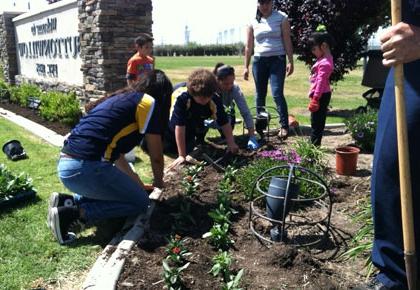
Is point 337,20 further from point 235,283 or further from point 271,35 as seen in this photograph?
point 235,283

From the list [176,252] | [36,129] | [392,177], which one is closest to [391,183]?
[392,177]

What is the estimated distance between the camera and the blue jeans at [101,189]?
3492mm

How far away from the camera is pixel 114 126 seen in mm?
3518

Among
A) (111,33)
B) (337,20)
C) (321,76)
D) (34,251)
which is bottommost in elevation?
(34,251)

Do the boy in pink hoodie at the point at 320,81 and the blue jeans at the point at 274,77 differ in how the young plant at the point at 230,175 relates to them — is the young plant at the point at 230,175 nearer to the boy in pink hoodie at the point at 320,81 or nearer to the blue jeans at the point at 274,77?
the boy in pink hoodie at the point at 320,81

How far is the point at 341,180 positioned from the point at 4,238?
118 inches

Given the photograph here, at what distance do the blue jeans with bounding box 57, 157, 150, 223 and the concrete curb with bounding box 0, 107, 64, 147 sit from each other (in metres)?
3.25

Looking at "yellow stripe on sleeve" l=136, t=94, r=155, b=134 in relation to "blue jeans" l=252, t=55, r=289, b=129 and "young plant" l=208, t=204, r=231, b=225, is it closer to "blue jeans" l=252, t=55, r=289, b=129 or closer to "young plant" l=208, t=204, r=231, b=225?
"young plant" l=208, t=204, r=231, b=225

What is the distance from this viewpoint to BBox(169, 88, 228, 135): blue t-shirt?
16.4 ft

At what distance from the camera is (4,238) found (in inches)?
141

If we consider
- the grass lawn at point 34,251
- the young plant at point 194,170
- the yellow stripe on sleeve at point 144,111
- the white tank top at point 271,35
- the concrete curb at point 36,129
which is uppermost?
the white tank top at point 271,35

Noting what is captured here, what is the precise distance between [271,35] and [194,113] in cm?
174

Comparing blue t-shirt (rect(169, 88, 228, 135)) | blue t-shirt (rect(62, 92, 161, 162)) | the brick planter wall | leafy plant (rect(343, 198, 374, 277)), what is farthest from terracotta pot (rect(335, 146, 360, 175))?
the brick planter wall

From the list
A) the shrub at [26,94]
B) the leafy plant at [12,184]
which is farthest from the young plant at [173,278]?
the shrub at [26,94]
